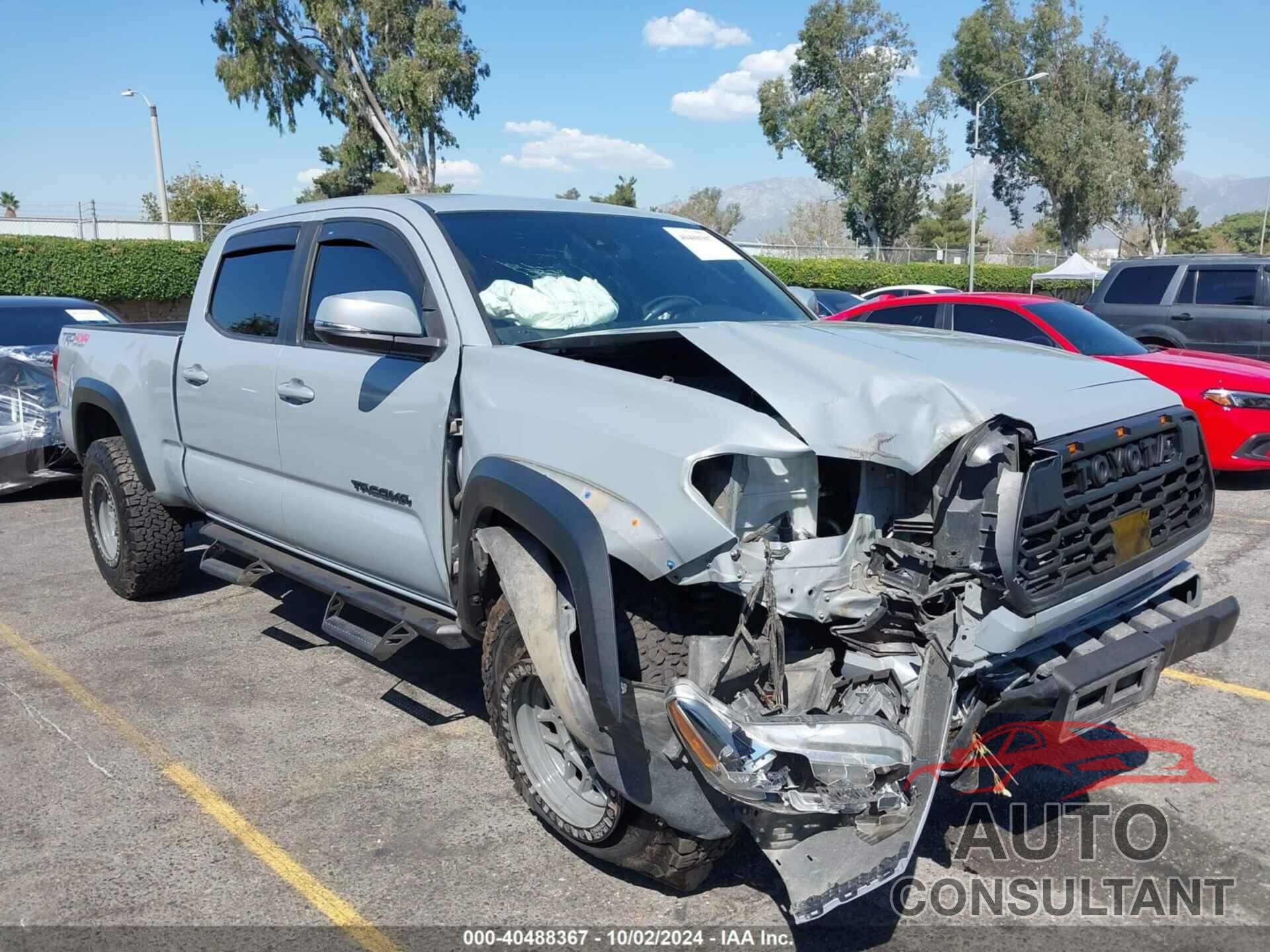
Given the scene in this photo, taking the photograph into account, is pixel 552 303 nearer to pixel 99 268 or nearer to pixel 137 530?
pixel 137 530

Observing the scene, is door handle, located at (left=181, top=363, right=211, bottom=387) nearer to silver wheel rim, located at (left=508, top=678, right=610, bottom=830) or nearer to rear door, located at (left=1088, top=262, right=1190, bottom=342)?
silver wheel rim, located at (left=508, top=678, right=610, bottom=830)

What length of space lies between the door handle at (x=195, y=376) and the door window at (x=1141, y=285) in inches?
403

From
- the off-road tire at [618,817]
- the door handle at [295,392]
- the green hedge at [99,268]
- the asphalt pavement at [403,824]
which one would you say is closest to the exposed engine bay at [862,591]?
the off-road tire at [618,817]

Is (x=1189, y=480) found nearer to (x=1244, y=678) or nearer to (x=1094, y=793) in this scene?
(x=1094, y=793)

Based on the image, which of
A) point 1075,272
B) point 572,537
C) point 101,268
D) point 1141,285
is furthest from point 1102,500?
point 1075,272

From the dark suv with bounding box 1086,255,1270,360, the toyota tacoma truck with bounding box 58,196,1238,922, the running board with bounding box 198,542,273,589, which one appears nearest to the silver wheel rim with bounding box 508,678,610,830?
the toyota tacoma truck with bounding box 58,196,1238,922

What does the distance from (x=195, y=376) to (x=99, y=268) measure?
23329 mm

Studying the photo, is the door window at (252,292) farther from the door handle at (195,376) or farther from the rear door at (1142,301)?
the rear door at (1142,301)

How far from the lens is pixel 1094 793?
3793 millimetres

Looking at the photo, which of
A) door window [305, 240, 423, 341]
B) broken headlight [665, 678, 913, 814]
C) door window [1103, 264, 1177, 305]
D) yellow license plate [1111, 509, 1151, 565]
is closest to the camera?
broken headlight [665, 678, 913, 814]

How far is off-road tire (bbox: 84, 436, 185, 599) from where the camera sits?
580cm

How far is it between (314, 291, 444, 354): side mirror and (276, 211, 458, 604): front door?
78mm

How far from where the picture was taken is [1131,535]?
3232 millimetres

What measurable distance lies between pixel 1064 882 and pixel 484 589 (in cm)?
203
